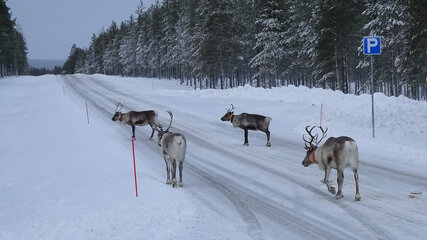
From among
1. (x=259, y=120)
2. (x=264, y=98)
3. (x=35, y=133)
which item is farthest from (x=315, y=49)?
(x=35, y=133)

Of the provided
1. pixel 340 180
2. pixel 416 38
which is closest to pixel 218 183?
pixel 340 180

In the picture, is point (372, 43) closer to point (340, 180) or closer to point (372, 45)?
point (372, 45)

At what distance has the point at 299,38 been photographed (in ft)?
145

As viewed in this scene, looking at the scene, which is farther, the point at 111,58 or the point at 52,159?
the point at 111,58

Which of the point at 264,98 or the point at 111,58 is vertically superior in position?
the point at 111,58

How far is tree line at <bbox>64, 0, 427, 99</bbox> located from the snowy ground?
39.8 feet

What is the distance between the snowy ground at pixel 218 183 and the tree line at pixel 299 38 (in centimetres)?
1213

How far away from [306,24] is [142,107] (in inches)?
856

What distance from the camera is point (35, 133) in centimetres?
1936

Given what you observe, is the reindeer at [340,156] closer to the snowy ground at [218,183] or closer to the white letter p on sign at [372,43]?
the snowy ground at [218,183]

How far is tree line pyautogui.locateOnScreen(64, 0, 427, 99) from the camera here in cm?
2969

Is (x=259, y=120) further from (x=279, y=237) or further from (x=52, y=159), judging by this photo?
(x=279, y=237)

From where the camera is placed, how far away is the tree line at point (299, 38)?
29.7 metres

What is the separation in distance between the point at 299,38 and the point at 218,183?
3728cm
